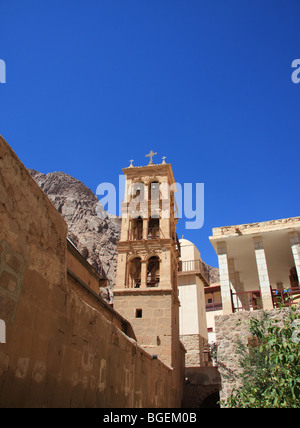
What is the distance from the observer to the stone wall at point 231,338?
11.2 meters

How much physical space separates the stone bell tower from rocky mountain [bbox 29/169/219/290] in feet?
72.8

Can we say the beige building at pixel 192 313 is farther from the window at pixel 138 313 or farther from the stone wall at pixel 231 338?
the stone wall at pixel 231 338

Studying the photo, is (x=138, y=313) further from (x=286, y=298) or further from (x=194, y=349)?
(x=194, y=349)

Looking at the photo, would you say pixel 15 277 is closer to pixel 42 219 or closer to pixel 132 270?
pixel 42 219

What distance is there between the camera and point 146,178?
19922 millimetres

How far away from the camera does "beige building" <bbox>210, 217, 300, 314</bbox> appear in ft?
41.9

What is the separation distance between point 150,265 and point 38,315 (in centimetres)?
1624

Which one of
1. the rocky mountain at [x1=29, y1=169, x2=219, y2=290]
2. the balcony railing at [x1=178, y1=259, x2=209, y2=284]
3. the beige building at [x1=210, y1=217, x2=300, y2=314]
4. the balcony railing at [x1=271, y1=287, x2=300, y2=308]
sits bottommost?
the balcony railing at [x1=271, y1=287, x2=300, y2=308]

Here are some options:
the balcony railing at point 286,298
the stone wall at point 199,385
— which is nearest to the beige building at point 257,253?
the balcony railing at point 286,298

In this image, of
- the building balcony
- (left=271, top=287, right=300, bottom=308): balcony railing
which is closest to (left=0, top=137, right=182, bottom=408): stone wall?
the building balcony

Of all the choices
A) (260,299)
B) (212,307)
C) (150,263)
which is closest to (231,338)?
(260,299)

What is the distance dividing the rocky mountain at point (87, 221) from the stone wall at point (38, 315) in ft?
121

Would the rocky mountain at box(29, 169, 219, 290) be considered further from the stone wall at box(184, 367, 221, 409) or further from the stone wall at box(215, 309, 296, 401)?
the stone wall at box(215, 309, 296, 401)
